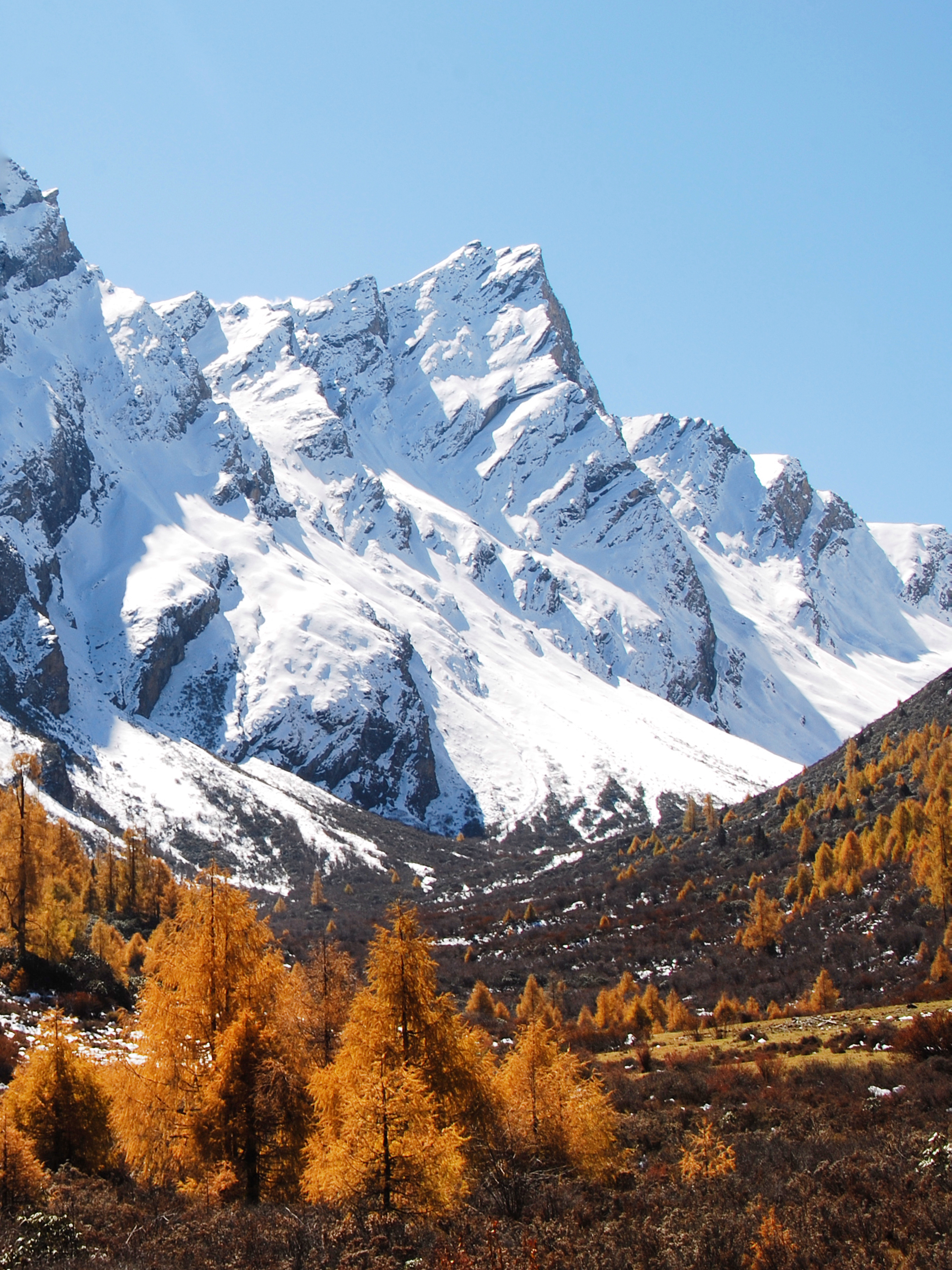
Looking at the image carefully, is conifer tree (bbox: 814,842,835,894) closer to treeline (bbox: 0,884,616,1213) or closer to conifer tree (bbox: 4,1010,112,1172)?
treeline (bbox: 0,884,616,1213)

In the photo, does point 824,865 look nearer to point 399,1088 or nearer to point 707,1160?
point 707,1160

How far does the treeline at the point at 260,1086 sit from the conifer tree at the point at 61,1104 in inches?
1.4

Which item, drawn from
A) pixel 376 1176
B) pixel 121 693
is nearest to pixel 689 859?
pixel 376 1176

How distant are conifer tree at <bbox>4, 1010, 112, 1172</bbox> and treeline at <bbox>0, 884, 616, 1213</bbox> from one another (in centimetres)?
4

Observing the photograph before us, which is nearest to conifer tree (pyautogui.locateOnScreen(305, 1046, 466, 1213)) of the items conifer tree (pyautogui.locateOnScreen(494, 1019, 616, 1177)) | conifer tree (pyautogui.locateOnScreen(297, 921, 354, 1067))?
conifer tree (pyautogui.locateOnScreen(494, 1019, 616, 1177))

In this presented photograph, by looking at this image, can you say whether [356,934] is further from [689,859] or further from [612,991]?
[612,991]

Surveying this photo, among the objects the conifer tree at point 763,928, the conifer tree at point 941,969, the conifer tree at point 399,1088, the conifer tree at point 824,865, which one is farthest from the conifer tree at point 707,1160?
the conifer tree at point 824,865

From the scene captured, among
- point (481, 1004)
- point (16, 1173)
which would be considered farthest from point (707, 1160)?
point (481, 1004)

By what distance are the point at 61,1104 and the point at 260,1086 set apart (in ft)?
16.2

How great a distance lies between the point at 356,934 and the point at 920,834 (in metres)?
62.1

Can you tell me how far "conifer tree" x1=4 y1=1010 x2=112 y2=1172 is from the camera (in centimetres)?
2067

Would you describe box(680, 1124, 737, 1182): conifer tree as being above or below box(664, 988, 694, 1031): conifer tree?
above

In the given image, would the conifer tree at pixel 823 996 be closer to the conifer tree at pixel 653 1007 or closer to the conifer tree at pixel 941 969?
the conifer tree at pixel 941 969

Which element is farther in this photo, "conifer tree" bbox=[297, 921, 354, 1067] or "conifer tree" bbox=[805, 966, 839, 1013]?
"conifer tree" bbox=[805, 966, 839, 1013]
